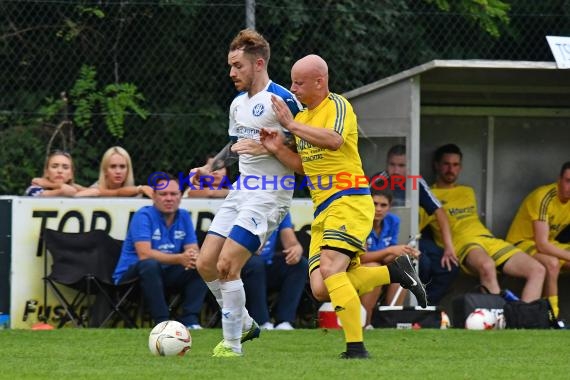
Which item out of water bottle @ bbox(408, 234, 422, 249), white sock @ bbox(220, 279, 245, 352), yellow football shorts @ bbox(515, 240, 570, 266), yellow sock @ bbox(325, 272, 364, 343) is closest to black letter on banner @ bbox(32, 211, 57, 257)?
water bottle @ bbox(408, 234, 422, 249)

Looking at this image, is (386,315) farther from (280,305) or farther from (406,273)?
(406,273)

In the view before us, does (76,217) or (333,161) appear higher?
(333,161)

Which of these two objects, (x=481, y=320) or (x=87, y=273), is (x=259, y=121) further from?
(x=481, y=320)

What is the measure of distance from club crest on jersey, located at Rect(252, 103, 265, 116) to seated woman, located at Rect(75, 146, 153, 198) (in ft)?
→ 11.1

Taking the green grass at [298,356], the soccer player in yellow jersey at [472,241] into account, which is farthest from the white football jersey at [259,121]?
the soccer player in yellow jersey at [472,241]

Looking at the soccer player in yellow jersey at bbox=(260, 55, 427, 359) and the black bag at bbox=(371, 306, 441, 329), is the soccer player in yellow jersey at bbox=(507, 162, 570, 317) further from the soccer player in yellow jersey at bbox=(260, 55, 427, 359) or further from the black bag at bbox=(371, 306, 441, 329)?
the soccer player in yellow jersey at bbox=(260, 55, 427, 359)

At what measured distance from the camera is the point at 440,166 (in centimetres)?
1280

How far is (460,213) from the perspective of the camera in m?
12.7

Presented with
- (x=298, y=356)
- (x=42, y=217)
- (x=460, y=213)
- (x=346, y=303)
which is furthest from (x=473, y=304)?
(x=346, y=303)

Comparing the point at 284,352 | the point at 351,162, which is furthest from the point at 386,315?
the point at 351,162

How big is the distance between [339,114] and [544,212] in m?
5.13

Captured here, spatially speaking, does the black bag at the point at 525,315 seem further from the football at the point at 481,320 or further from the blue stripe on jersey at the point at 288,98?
the blue stripe on jersey at the point at 288,98

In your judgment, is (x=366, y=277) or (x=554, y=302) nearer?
(x=366, y=277)

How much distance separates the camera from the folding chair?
10938 mm
